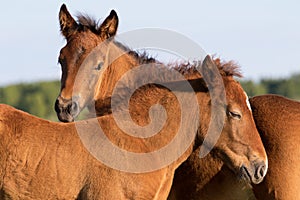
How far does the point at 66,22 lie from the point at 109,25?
1.52 feet

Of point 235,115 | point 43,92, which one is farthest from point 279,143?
point 43,92

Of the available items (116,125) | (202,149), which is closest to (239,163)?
(202,149)

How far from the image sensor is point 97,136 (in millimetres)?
6945

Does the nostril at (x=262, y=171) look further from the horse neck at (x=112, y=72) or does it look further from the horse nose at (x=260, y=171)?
the horse neck at (x=112, y=72)

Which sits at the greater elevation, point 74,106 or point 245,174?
point 74,106

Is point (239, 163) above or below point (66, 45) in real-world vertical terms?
below

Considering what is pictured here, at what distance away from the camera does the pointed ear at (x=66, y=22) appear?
7.96 metres

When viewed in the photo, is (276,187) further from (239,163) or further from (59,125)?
(59,125)

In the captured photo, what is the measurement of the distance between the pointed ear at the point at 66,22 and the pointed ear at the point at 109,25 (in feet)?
0.96

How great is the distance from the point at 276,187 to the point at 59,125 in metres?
2.16

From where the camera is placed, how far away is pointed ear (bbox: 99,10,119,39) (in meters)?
7.96

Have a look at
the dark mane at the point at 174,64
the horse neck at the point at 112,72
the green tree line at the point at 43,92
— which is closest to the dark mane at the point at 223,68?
the dark mane at the point at 174,64

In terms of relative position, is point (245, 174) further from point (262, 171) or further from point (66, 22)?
point (66, 22)

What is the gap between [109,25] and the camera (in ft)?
26.2
